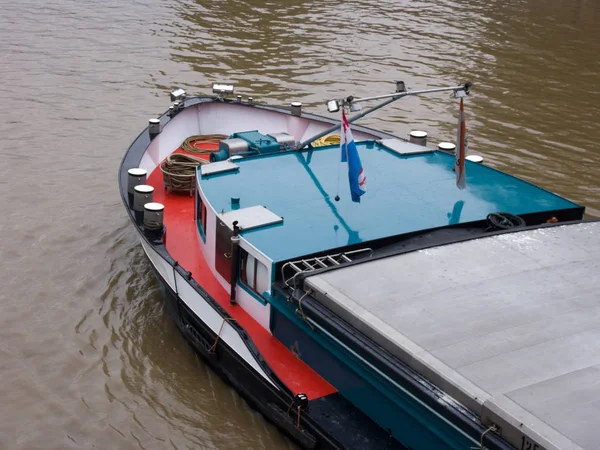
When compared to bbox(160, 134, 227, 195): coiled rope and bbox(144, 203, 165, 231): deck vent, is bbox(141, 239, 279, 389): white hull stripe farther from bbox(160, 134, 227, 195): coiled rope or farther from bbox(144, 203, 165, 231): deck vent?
bbox(160, 134, 227, 195): coiled rope

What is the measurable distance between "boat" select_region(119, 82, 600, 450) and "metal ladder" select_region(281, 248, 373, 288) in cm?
2

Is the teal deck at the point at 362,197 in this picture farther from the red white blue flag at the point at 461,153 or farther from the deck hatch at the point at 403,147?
the red white blue flag at the point at 461,153

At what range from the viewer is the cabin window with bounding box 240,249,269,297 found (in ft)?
28.2

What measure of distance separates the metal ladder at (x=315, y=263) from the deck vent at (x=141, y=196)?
3.35 meters

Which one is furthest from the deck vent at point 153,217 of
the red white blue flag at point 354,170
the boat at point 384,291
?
the red white blue flag at point 354,170

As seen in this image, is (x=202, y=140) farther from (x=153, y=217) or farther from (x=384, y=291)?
(x=384, y=291)

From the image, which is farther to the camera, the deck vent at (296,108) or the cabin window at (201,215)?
the deck vent at (296,108)

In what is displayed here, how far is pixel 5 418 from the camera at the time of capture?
901cm

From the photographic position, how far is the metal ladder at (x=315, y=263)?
8.02 metres

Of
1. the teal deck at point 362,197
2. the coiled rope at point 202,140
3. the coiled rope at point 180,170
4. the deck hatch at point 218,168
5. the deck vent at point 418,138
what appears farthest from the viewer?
the coiled rope at point 202,140

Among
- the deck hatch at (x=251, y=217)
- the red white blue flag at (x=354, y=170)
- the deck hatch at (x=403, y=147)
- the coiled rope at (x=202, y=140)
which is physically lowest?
the coiled rope at (x=202, y=140)

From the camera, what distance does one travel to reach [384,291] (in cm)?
740

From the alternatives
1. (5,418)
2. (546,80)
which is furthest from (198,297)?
(546,80)

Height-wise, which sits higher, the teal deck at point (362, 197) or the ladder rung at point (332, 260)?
the teal deck at point (362, 197)
